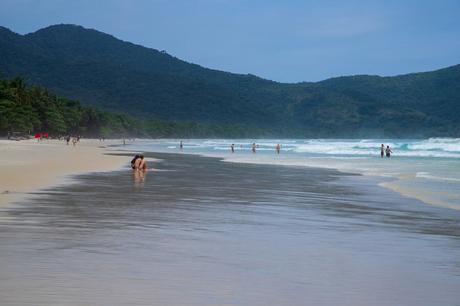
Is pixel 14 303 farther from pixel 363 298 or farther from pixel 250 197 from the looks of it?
pixel 250 197

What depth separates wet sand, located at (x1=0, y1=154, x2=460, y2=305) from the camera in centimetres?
643

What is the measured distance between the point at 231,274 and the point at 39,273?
2017mm

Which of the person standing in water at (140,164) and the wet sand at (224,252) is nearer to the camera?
the wet sand at (224,252)

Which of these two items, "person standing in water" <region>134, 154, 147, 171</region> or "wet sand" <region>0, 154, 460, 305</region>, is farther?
"person standing in water" <region>134, 154, 147, 171</region>

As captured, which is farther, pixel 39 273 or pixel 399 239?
Answer: pixel 399 239

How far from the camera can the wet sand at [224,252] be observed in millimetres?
6434

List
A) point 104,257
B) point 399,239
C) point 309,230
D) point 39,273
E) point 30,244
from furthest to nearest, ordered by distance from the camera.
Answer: point 309,230
point 399,239
point 30,244
point 104,257
point 39,273

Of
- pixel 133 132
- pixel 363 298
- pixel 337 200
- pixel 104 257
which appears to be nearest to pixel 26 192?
pixel 337 200

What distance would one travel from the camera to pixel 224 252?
869 centimetres

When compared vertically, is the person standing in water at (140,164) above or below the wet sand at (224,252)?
above

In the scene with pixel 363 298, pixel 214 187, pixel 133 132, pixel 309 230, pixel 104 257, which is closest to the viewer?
pixel 363 298

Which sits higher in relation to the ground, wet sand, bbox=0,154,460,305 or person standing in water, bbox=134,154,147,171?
person standing in water, bbox=134,154,147,171

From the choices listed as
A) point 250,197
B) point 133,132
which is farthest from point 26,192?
point 133,132

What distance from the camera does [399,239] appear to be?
33.7ft
